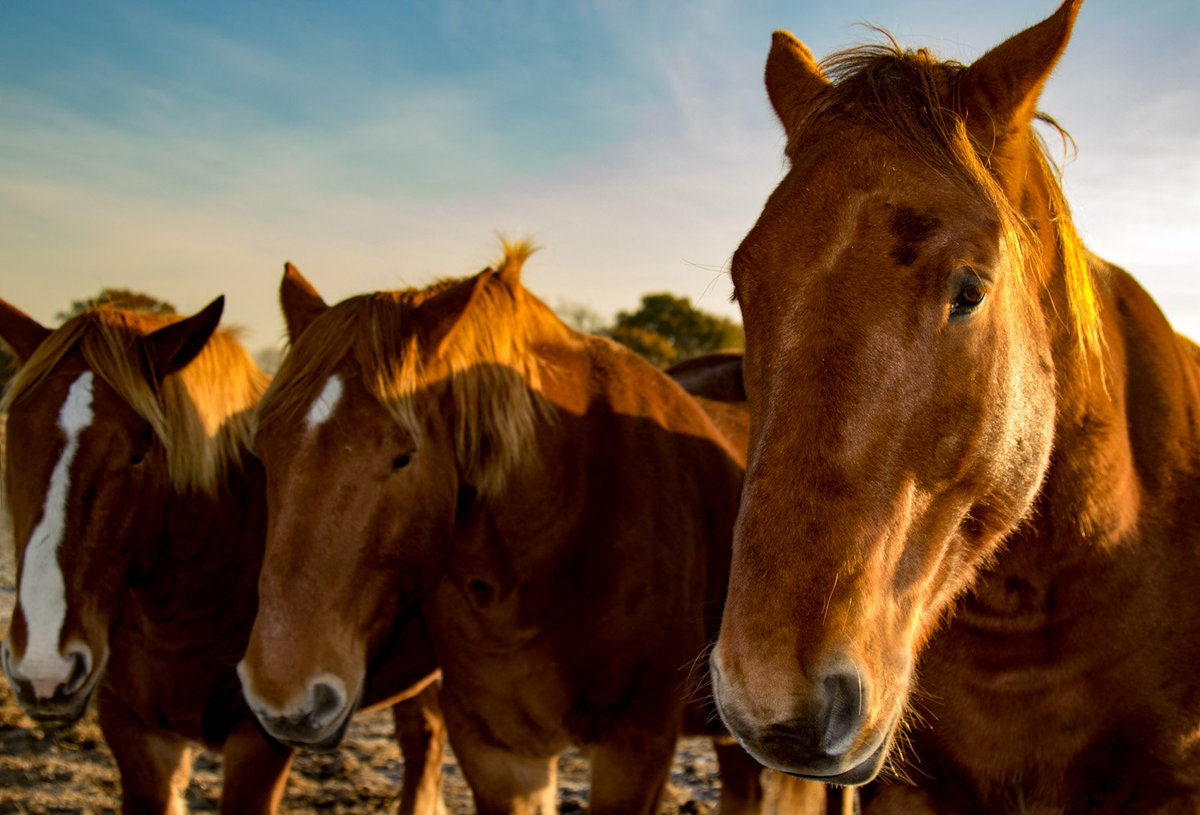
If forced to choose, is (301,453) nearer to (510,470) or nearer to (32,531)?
(510,470)

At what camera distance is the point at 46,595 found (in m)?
3.08

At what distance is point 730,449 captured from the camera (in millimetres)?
4262

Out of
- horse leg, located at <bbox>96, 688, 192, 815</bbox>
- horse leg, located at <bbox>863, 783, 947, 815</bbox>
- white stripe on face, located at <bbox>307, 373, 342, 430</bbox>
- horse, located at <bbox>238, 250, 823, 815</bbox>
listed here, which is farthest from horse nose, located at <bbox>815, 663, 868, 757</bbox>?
horse leg, located at <bbox>96, 688, 192, 815</bbox>

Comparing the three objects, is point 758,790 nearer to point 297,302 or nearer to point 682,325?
point 297,302

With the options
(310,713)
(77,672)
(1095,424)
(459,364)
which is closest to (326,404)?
(459,364)

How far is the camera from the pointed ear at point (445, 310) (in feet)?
10.4

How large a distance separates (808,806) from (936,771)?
5.55ft

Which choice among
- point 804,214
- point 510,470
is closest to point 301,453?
point 510,470

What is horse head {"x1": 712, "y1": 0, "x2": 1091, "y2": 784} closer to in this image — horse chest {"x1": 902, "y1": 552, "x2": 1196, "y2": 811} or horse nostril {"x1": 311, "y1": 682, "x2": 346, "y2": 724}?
horse chest {"x1": 902, "y1": 552, "x2": 1196, "y2": 811}

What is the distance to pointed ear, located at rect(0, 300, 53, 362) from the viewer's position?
368 cm

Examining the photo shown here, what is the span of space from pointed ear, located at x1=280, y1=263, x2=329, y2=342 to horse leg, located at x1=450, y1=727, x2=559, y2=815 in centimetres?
171

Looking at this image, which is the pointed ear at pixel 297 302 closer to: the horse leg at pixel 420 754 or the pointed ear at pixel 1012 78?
the horse leg at pixel 420 754

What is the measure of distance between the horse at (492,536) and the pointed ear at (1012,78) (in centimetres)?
176

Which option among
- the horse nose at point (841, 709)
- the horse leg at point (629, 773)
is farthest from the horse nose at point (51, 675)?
the horse nose at point (841, 709)
